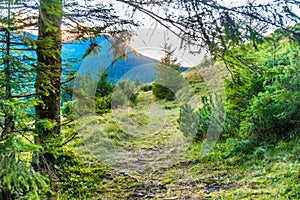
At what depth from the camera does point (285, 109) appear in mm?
3381

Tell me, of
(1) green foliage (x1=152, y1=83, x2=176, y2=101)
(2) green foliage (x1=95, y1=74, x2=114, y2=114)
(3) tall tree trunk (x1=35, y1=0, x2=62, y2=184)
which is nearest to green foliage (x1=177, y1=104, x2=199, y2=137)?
(2) green foliage (x1=95, y1=74, x2=114, y2=114)

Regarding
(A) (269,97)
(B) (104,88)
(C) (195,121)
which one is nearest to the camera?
(A) (269,97)

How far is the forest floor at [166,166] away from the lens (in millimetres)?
3082

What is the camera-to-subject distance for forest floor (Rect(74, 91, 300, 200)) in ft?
10.1

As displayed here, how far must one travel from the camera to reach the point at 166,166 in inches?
165

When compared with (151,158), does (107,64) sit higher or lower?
higher

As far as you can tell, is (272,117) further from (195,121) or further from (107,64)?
(107,64)

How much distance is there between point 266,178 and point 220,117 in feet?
5.18

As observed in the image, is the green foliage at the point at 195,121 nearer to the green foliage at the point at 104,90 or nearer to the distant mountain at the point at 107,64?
the distant mountain at the point at 107,64

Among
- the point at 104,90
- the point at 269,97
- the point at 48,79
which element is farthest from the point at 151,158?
the point at 48,79

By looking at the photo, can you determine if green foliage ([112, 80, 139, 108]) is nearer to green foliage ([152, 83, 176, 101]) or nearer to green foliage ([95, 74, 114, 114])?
green foliage ([95, 74, 114, 114])

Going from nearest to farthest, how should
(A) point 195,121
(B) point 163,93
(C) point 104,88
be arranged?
(A) point 195,121
(C) point 104,88
(B) point 163,93

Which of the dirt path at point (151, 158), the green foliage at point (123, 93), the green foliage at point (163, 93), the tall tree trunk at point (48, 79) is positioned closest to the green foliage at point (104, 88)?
the green foliage at point (123, 93)

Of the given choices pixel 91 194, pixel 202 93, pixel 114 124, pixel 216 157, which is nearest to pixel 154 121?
pixel 114 124
